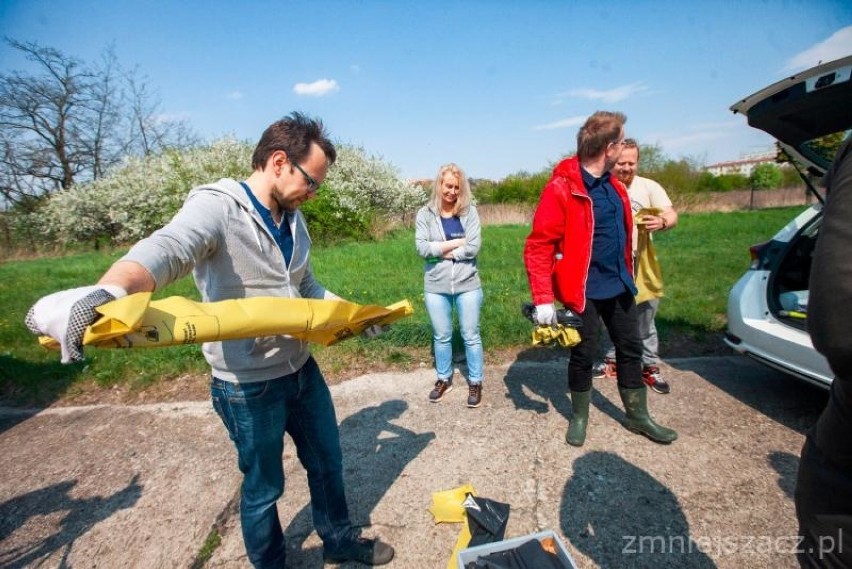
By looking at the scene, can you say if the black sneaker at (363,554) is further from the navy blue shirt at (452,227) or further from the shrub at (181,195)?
the shrub at (181,195)

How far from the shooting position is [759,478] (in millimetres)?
2645

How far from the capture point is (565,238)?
9.58ft

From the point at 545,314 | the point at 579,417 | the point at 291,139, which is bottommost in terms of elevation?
the point at 579,417

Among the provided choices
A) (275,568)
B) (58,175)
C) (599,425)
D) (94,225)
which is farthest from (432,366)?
(58,175)

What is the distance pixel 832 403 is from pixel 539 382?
3091 mm

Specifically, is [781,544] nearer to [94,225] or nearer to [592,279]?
[592,279]

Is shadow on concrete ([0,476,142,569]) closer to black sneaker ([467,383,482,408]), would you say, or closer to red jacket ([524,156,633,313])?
black sneaker ([467,383,482,408])

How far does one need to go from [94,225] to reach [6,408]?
83.3 feet

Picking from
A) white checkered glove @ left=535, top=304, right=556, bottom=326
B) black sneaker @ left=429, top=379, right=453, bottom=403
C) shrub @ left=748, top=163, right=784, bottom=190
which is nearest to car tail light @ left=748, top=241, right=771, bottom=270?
white checkered glove @ left=535, top=304, right=556, bottom=326

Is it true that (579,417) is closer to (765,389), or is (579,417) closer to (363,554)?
(363,554)

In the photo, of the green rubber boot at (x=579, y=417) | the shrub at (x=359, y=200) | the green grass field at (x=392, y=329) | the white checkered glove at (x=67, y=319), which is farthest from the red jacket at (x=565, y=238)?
the shrub at (x=359, y=200)

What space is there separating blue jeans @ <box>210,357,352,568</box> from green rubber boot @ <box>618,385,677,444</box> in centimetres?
216

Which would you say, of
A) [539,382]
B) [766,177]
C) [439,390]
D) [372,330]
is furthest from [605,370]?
[766,177]

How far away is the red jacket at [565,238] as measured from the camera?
283 cm
